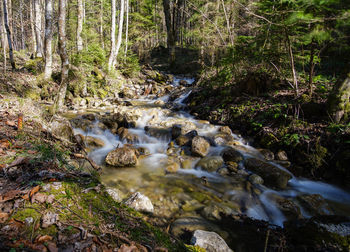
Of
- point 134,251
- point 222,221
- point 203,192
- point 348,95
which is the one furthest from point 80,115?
point 348,95

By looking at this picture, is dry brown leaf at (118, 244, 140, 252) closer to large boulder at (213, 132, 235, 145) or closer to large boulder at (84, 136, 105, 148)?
large boulder at (84, 136, 105, 148)

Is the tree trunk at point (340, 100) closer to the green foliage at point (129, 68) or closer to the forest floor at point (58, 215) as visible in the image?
the forest floor at point (58, 215)

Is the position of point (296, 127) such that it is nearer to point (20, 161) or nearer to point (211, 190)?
point (211, 190)

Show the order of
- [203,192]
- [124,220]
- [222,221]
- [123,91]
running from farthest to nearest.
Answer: [123,91] → [203,192] → [222,221] → [124,220]

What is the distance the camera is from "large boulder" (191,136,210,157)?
20.0 feet

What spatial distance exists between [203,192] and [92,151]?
12.6 feet

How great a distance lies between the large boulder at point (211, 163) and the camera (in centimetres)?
546

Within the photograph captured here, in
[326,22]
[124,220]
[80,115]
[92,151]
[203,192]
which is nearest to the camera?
[124,220]

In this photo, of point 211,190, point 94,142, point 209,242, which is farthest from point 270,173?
point 94,142

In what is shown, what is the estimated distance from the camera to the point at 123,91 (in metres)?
13.4

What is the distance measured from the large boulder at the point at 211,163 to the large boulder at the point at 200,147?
0.36 meters

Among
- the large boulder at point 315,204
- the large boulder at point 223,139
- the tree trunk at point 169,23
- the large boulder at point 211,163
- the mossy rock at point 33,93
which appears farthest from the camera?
the tree trunk at point 169,23

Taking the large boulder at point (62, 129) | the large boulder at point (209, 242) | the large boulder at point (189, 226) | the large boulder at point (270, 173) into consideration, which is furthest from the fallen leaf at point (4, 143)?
the large boulder at point (270, 173)

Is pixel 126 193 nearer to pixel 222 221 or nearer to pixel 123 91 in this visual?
pixel 222 221
